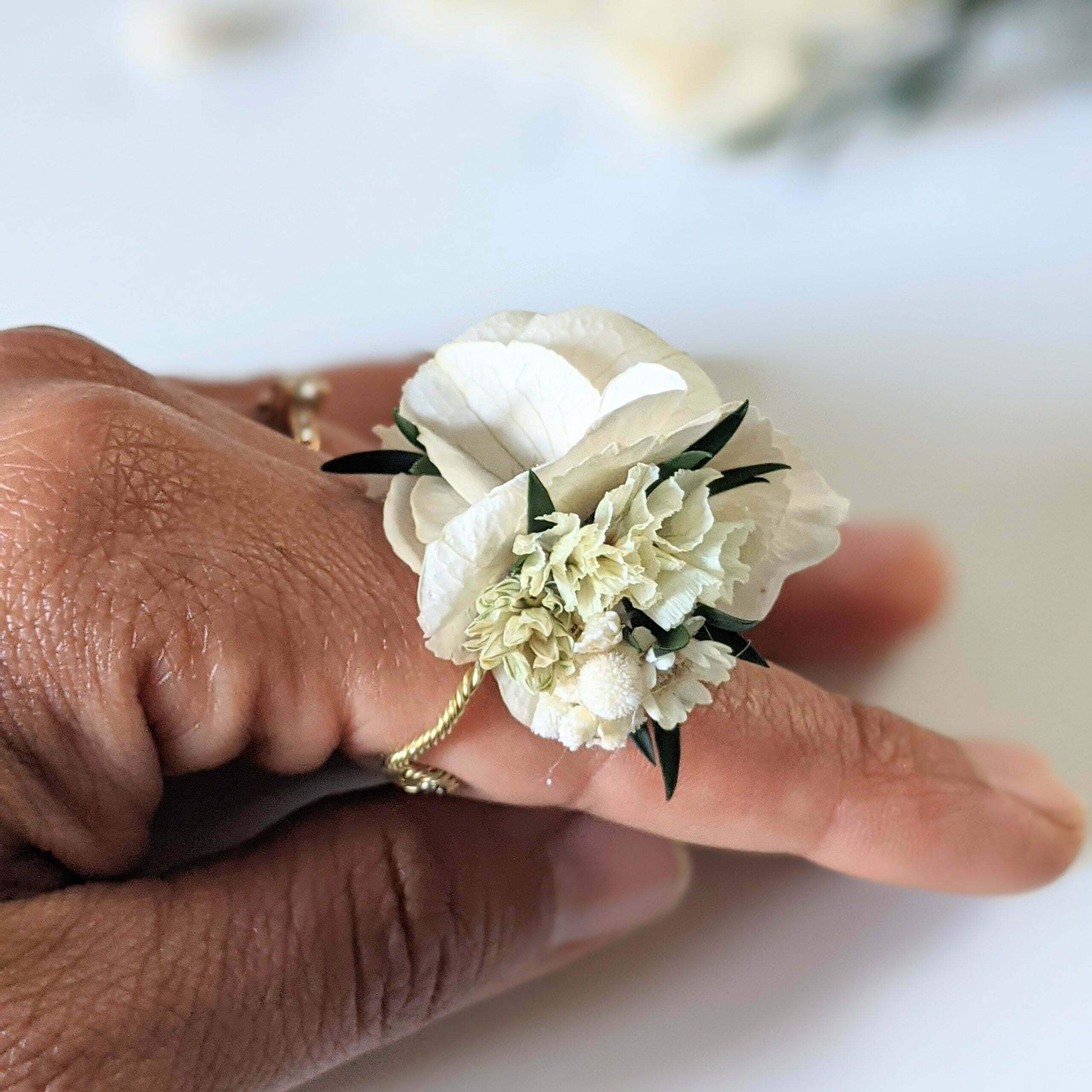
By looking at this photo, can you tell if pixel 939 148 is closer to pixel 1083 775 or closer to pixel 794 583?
pixel 794 583

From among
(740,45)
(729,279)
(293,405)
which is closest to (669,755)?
(293,405)

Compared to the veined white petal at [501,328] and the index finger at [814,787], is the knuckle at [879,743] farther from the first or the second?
the veined white petal at [501,328]

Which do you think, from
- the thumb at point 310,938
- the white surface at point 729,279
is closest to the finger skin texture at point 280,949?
the thumb at point 310,938

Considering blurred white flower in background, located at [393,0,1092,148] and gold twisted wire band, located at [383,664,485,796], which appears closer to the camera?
gold twisted wire band, located at [383,664,485,796]

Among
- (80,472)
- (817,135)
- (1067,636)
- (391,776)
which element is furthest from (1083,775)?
(80,472)

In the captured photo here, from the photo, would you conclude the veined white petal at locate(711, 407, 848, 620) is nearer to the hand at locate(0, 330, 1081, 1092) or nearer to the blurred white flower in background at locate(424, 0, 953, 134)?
the hand at locate(0, 330, 1081, 1092)

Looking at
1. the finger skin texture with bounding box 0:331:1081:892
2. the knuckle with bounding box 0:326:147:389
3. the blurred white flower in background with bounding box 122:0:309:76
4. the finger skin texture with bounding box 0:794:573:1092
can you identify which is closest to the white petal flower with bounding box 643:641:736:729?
the finger skin texture with bounding box 0:331:1081:892
